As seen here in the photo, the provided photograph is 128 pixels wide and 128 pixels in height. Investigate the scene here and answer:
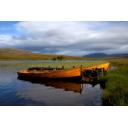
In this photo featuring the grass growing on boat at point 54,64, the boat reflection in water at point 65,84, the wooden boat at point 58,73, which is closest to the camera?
the grass growing on boat at point 54,64

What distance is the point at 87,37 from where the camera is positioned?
10.2 metres

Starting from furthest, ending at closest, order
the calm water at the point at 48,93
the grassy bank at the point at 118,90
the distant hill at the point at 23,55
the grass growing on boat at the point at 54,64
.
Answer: the grass growing on boat at the point at 54,64
the distant hill at the point at 23,55
the calm water at the point at 48,93
the grassy bank at the point at 118,90

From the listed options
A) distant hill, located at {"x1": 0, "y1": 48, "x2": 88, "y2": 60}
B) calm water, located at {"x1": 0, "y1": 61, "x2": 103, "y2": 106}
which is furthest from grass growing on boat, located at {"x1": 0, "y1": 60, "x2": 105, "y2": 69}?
distant hill, located at {"x1": 0, "y1": 48, "x2": 88, "y2": 60}

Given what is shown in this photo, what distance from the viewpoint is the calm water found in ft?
33.5

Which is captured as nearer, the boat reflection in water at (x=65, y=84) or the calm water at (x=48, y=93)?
the calm water at (x=48, y=93)

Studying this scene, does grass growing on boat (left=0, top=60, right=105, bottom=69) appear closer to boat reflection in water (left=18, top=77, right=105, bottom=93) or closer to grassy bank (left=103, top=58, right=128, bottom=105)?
grassy bank (left=103, top=58, right=128, bottom=105)

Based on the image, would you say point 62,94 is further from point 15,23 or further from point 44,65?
point 15,23

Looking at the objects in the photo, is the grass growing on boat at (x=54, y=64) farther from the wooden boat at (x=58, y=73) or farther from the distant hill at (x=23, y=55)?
the wooden boat at (x=58, y=73)

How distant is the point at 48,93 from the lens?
469 inches

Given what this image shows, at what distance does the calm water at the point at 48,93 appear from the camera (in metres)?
10.2

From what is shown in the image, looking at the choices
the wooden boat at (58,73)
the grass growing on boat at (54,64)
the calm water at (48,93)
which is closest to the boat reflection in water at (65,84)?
the calm water at (48,93)

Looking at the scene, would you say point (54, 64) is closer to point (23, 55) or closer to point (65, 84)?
point (23, 55)
